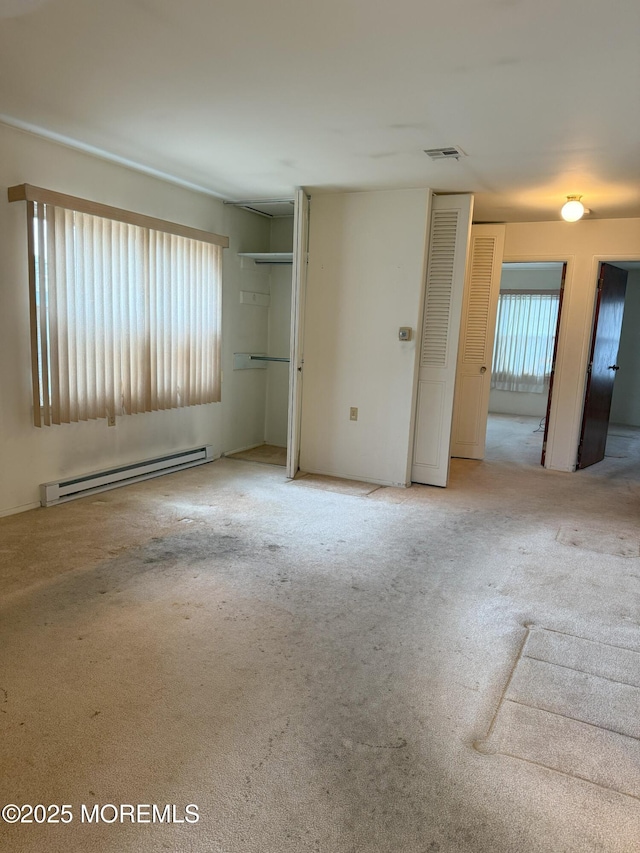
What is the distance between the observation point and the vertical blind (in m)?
3.80

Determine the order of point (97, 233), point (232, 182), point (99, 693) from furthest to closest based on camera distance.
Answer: point (232, 182)
point (97, 233)
point (99, 693)

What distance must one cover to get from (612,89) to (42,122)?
3.14 meters

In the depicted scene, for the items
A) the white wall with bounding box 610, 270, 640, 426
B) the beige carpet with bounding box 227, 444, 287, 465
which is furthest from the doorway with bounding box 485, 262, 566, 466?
the beige carpet with bounding box 227, 444, 287, 465

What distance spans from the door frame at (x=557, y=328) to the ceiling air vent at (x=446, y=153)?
7.83 ft

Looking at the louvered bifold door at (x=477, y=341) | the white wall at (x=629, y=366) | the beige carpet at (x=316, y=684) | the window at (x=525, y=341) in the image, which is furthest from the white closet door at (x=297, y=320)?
the white wall at (x=629, y=366)

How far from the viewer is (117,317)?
4.31 metres

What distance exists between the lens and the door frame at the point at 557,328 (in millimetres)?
5637

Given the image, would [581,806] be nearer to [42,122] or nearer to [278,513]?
[278,513]

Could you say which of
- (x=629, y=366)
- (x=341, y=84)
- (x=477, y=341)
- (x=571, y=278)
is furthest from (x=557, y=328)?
(x=629, y=366)

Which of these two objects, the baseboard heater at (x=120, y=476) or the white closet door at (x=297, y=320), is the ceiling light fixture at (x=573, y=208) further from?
the baseboard heater at (x=120, y=476)

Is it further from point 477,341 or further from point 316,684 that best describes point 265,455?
point 316,684

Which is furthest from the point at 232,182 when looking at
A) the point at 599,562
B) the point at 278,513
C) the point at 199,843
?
the point at 199,843

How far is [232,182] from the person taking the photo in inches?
184

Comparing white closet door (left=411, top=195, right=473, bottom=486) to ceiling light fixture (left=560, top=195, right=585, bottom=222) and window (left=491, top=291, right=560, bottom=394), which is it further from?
window (left=491, top=291, right=560, bottom=394)
